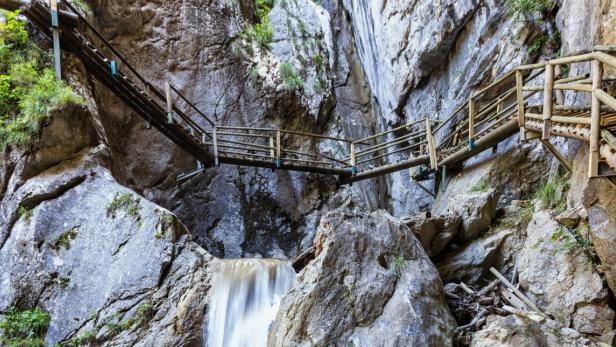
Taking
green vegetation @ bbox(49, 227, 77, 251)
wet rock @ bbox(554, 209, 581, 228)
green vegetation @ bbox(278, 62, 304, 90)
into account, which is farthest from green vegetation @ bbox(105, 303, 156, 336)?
green vegetation @ bbox(278, 62, 304, 90)

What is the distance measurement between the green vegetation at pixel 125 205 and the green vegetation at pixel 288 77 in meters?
7.08

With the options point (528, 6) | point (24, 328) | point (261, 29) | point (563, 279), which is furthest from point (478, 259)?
point (261, 29)

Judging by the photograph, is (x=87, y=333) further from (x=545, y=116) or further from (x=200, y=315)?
(x=545, y=116)

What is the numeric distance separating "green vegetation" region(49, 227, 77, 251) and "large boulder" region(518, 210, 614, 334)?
7.66 meters

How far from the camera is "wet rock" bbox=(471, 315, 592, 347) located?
491cm

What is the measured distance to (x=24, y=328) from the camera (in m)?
6.02

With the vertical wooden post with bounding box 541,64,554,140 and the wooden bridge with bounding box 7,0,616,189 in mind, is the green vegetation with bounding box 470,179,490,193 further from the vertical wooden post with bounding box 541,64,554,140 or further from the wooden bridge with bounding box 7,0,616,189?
the vertical wooden post with bounding box 541,64,554,140

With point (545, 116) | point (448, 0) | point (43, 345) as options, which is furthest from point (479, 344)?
point (448, 0)

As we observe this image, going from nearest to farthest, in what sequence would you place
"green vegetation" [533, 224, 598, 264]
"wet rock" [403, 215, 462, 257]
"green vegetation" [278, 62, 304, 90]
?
"green vegetation" [533, 224, 598, 264], "wet rock" [403, 215, 462, 257], "green vegetation" [278, 62, 304, 90]

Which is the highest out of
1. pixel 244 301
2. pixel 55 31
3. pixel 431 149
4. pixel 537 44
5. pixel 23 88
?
pixel 537 44

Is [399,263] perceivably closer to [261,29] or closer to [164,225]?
[164,225]

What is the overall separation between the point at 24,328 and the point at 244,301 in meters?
3.34

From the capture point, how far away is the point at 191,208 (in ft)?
37.8

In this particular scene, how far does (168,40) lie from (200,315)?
9.31m
